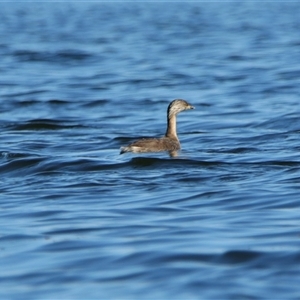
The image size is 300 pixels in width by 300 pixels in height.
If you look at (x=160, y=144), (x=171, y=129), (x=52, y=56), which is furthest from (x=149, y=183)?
(x=52, y=56)

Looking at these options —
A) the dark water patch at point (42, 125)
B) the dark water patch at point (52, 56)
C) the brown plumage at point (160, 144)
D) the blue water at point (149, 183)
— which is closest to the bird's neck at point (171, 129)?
the brown plumage at point (160, 144)

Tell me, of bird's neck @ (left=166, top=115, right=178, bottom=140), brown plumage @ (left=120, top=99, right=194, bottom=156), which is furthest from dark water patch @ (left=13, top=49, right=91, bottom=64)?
brown plumage @ (left=120, top=99, right=194, bottom=156)

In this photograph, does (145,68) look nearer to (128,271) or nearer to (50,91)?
(50,91)

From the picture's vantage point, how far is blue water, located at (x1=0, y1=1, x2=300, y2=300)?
9641 mm

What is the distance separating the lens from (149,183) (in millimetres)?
14594

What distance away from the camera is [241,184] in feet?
46.8

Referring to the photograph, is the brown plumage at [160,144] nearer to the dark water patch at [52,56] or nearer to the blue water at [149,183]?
the blue water at [149,183]

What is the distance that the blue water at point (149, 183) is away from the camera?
9.64 m

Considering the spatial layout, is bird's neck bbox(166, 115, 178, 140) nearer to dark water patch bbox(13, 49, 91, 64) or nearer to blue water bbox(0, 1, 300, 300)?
blue water bbox(0, 1, 300, 300)

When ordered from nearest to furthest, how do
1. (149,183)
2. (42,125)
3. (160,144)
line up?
(149,183), (160,144), (42,125)

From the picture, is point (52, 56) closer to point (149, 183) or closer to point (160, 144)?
point (160, 144)

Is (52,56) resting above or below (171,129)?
above

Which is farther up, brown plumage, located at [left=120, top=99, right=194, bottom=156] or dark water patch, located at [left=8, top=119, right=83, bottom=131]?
dark water patch, located at [left=8, top=119, right=83, bottom=131]

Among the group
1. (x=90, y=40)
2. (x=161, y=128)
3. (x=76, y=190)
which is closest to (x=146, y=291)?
(x=76, y=190)
